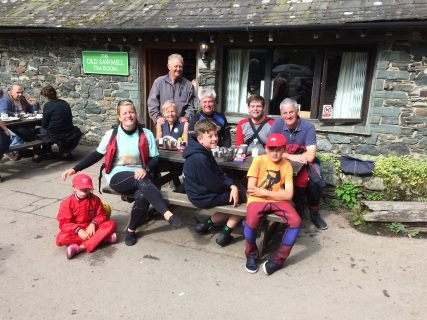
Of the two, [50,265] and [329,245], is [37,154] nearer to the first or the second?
[50,265]

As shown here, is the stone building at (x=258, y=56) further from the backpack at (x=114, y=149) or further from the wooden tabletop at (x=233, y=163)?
the backpack at (x=114, y=149)

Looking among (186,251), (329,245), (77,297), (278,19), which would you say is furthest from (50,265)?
(278,19)

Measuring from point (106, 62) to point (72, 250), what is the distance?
5181 mm

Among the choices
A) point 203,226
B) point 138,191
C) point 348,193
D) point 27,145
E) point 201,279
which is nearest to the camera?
point 201,279

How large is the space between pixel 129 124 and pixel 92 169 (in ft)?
10.3

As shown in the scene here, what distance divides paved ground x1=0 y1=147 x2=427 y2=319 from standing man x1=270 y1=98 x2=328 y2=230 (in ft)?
1.02

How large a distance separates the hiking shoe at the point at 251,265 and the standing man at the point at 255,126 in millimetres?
1499

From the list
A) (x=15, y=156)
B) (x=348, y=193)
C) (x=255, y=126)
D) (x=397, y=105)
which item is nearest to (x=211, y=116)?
(x=255, y=126)

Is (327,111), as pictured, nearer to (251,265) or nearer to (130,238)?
(251,265)

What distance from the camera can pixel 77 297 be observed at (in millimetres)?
2932

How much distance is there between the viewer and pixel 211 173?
346 centimetres

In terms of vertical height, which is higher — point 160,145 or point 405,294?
point 160,145

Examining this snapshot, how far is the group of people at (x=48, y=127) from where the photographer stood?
6504mm

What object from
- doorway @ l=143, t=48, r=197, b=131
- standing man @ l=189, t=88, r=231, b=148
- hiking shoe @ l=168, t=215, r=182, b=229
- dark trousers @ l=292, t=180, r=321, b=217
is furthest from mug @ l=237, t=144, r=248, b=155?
doorway @ l=143, t=48, r=197, b=131
